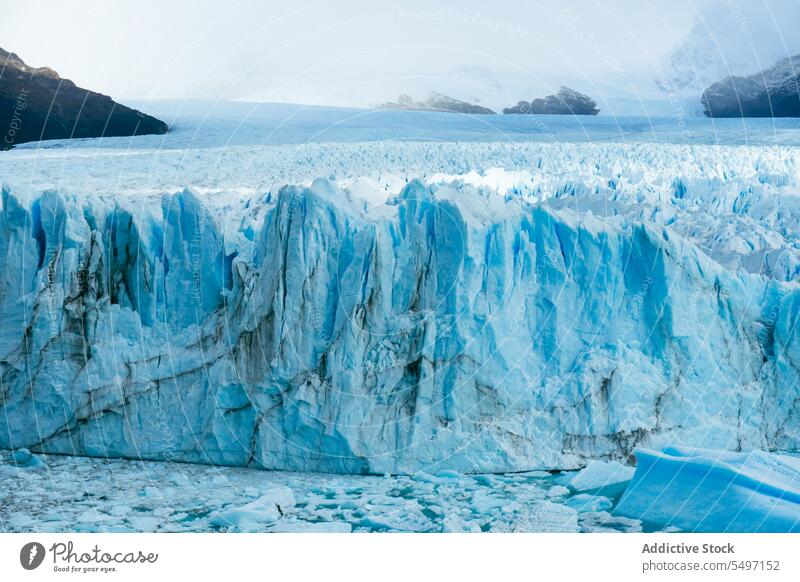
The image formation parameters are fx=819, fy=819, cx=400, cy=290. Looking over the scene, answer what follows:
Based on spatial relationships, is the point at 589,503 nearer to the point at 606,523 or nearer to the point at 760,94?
the point at 606,523

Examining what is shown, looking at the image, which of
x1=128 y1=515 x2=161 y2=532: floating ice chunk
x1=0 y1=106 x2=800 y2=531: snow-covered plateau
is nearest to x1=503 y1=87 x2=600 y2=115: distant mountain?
x1=0 y1=106 x2=800 y2=531: snow-covered plateau

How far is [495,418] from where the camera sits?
5.75m

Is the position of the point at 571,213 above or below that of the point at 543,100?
below

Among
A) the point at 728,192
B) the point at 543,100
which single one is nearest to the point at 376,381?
the point at 728,192

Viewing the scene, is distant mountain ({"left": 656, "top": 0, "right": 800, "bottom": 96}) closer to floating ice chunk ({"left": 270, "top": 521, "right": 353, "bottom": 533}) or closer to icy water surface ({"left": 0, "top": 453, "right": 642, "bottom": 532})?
icy water surface ({"left": 0, "top": 453, "right": 642, "bottom": 532})

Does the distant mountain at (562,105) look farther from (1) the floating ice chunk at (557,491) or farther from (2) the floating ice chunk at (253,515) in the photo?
(2) the floating ice chunk at (253,515)

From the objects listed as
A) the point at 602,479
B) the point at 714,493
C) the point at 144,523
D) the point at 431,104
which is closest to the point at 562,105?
the point at 431,104

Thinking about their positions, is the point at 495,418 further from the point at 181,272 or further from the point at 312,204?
the point at 181,272

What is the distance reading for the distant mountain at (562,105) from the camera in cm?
902

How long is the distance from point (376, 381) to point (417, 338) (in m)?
0.42

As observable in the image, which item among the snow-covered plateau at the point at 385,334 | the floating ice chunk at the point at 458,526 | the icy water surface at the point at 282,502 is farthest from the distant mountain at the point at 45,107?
the floating ice chunk at the point at 458,526
